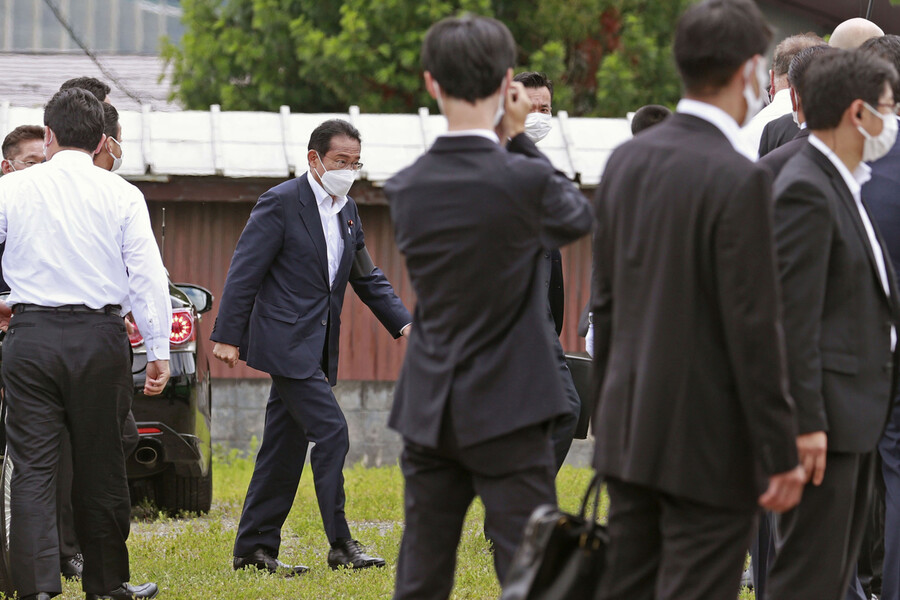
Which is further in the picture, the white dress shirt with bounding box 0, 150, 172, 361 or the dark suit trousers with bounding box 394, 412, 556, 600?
the white dress shirt with bounding box 0, 150, 172, 361

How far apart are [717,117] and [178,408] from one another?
4750 mm

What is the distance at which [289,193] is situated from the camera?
6.70 metres

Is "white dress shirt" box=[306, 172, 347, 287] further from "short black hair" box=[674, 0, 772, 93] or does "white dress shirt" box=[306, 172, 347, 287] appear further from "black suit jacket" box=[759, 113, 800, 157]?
"short black hair" box=[674, 0, 772, 93]

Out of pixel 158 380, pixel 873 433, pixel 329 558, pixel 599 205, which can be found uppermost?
pixel 599 205

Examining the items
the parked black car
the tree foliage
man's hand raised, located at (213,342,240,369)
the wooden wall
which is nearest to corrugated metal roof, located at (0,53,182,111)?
the tree foliage

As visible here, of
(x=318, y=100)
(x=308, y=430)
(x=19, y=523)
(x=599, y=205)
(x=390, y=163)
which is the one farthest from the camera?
(x=318, y=100)

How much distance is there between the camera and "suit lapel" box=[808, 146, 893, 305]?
3.69 meters

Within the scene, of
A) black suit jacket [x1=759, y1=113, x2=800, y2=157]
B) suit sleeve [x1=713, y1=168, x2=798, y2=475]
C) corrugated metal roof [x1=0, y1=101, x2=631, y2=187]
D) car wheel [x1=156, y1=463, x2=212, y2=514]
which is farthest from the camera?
corrugated metal roof [x1=0, y1=101, x2=631, y2=187]

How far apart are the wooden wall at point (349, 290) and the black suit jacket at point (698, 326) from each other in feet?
27.7

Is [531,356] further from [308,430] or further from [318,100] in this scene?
[318,100]

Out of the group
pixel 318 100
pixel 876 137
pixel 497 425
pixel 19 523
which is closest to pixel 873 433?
pixel 876 137

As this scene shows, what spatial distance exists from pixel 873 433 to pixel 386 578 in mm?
2977

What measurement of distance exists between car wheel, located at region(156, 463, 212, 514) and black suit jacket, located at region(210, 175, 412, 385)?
68.6 inches

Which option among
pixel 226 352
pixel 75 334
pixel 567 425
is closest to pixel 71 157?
pixel 75 334
